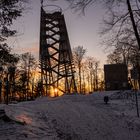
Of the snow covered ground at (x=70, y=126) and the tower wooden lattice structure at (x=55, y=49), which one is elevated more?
the tower wooden lattice structure at (x=55, y=49)

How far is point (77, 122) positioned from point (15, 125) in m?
3.78

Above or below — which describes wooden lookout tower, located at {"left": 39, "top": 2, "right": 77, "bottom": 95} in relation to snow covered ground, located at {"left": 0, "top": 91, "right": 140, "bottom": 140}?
above

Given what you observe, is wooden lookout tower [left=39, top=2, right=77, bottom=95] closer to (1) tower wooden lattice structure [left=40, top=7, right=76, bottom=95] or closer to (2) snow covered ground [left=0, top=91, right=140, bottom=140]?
(1) tower wooden lattice structure [left=40, top=7, right=76, bottom=95]

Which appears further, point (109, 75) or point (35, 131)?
point (109, 75)

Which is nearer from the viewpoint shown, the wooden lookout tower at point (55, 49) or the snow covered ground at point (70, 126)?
the snow covered ground at point (70, 126)

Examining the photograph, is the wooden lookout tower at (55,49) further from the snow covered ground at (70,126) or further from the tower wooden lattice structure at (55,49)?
the snow covered ground at (70,126)

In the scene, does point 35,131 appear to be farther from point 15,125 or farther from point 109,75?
point 109,75

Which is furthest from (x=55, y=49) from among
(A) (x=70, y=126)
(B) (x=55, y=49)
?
(A) (x=70, y=126)

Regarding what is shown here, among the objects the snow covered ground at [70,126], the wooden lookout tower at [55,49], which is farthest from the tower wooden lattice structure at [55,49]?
the snow covered ground at [70,126]

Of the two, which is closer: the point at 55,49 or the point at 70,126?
the point at 70,126

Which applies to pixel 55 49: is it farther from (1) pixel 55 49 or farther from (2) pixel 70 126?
(2) pixel 70 126

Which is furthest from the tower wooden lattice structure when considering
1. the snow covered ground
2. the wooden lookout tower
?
the snow covered ground

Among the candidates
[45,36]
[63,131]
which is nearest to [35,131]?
[63,131]

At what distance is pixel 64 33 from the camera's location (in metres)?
38.3
